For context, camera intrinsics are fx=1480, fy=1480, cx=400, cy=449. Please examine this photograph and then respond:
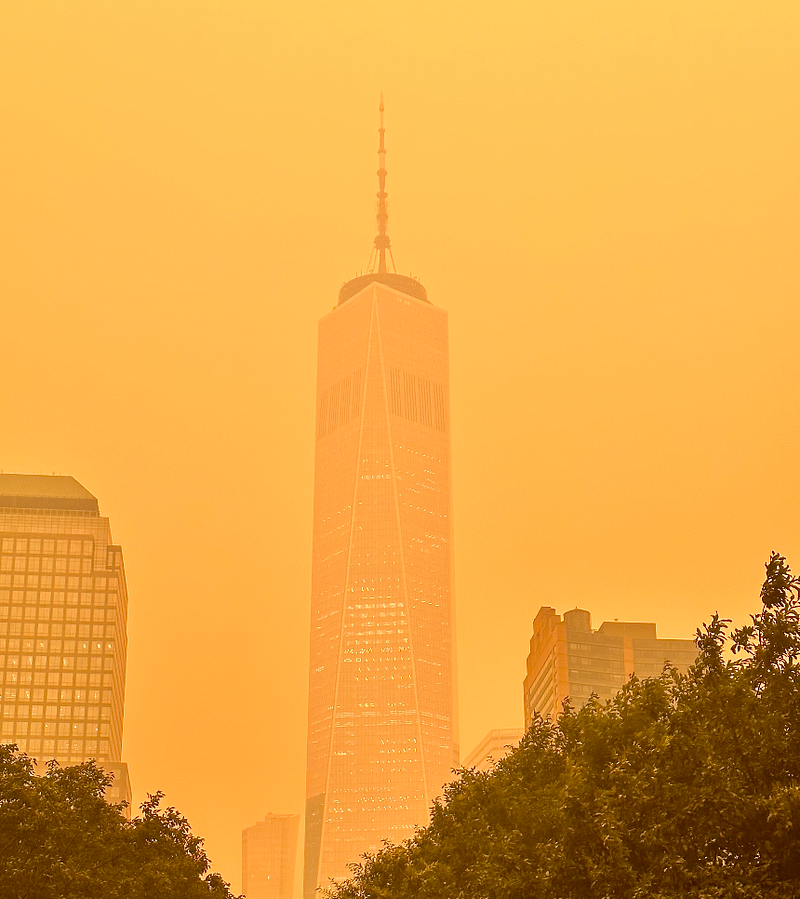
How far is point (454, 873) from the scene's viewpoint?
6253cm

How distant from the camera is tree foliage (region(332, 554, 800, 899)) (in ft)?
140

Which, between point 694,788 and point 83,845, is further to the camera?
point 83,845

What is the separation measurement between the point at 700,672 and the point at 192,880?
126ft

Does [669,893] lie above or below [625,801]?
below

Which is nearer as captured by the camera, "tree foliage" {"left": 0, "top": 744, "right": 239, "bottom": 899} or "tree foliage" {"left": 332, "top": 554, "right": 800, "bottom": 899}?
"tree foliage" {"left": 332, "top": 554, "right": 800, "bottom": 899}

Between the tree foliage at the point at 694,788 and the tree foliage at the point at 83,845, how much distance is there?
63.8 ft

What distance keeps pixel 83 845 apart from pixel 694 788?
3450 centimetres

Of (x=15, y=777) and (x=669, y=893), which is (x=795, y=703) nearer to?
(x=669, y=893)

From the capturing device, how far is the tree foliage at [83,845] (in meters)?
61.7

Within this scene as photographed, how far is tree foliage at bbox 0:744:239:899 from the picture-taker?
6166 cm

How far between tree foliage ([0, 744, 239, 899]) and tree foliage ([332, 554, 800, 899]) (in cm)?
1944

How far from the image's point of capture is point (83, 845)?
6862 cm

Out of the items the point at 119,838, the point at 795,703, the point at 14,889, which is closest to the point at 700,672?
the point at 795,703

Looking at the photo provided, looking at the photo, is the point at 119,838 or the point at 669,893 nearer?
the point at 669,893
